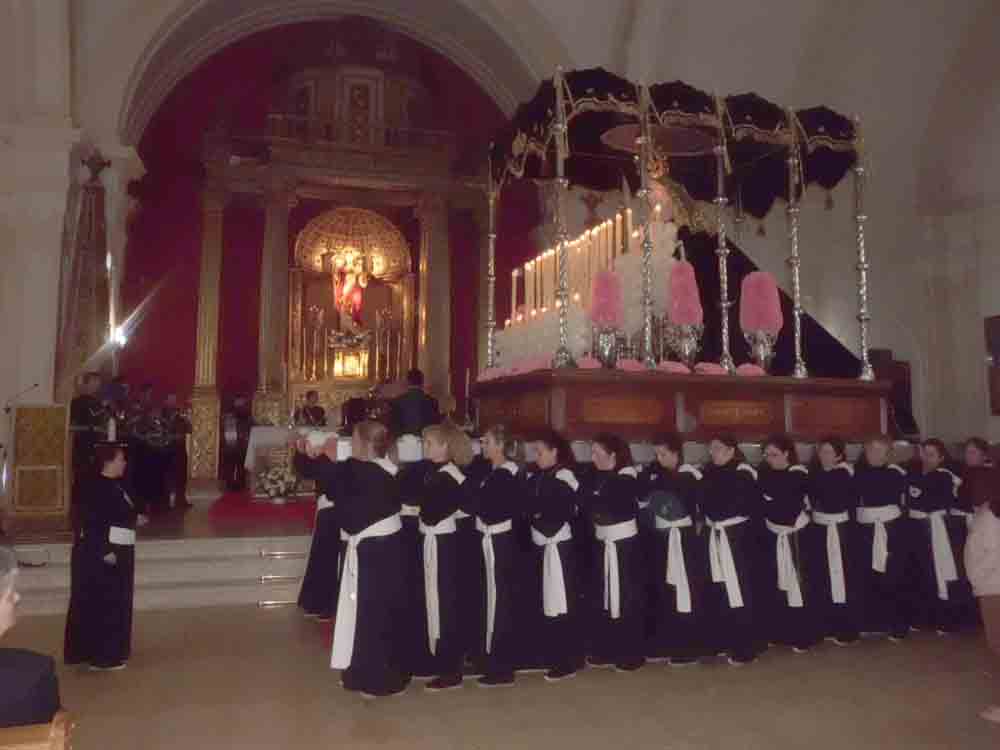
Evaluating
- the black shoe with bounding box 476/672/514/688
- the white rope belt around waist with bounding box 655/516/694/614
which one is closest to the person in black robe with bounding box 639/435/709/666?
the white rope belt around waist with bounding box 655/516/694/614

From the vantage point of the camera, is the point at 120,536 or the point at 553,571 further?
the point at 120,536

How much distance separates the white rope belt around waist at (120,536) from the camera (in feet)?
16.9

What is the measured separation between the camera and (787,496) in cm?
545

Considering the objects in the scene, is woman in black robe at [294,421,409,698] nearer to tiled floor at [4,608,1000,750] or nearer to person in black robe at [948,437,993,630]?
tiled floor at [4,608,1000,750]

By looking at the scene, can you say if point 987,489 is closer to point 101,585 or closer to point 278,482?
point 101,585

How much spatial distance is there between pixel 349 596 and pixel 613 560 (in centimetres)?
173

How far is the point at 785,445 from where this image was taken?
5.61 meters

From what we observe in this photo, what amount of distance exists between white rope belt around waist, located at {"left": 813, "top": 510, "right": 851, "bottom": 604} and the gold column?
411 inches

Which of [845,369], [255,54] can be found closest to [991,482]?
[845,369]

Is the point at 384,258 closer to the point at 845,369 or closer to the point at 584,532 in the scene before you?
the point at 845,369

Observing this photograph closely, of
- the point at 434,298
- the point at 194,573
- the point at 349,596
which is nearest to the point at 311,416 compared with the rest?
the point at 434,298

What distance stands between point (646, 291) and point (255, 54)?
11.7 meters

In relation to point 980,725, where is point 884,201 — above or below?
above

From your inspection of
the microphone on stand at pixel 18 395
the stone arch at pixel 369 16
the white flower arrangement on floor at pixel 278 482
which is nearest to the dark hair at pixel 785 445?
the white flower arrangement on floor at pixel 278 482
